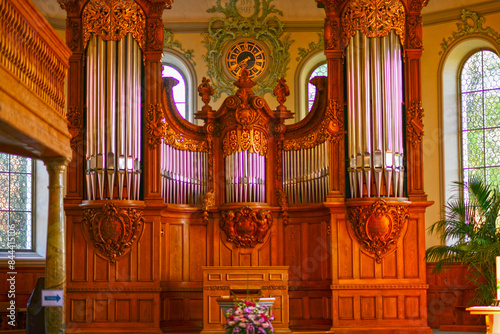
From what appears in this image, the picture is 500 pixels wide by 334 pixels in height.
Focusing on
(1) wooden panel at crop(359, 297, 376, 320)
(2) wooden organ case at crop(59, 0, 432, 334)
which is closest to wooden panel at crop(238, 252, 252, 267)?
(2) wooden organ case at crop(59, 0, 432, 334)

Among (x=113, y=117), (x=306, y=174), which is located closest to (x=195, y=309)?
(x=306, y=174)

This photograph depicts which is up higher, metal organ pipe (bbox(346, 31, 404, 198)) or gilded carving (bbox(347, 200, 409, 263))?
metal organ pipe (bbox(346, 31, 404, 198))

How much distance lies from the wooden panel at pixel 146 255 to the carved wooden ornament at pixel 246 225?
1.57m

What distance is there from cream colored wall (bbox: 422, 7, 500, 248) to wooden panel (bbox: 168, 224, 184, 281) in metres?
5.59

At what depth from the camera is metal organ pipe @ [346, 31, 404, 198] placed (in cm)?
1543

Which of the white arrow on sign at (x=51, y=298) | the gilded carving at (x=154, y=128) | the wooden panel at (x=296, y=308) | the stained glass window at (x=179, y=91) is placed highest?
the stained glass window at (x=179, y=91)

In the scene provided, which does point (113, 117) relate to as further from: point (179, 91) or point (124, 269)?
point (179, 91)

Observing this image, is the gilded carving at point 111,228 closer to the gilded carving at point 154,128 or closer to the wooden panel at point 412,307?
the gilded carving at point 154,128

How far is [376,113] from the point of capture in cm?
1560

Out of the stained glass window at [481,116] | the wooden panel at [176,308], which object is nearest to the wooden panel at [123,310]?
the wooden panel at [176,308]

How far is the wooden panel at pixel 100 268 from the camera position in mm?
15219

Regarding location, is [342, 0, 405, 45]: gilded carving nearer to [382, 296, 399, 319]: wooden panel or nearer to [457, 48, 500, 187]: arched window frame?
[457, 48, 500, 187]: arched window frame

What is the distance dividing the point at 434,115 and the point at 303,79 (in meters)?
3.25

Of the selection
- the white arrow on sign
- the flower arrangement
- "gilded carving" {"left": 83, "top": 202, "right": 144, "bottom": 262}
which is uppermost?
"gilded carving" {"left": 83, "top": 202, "right": 144, "bottom": 262}
